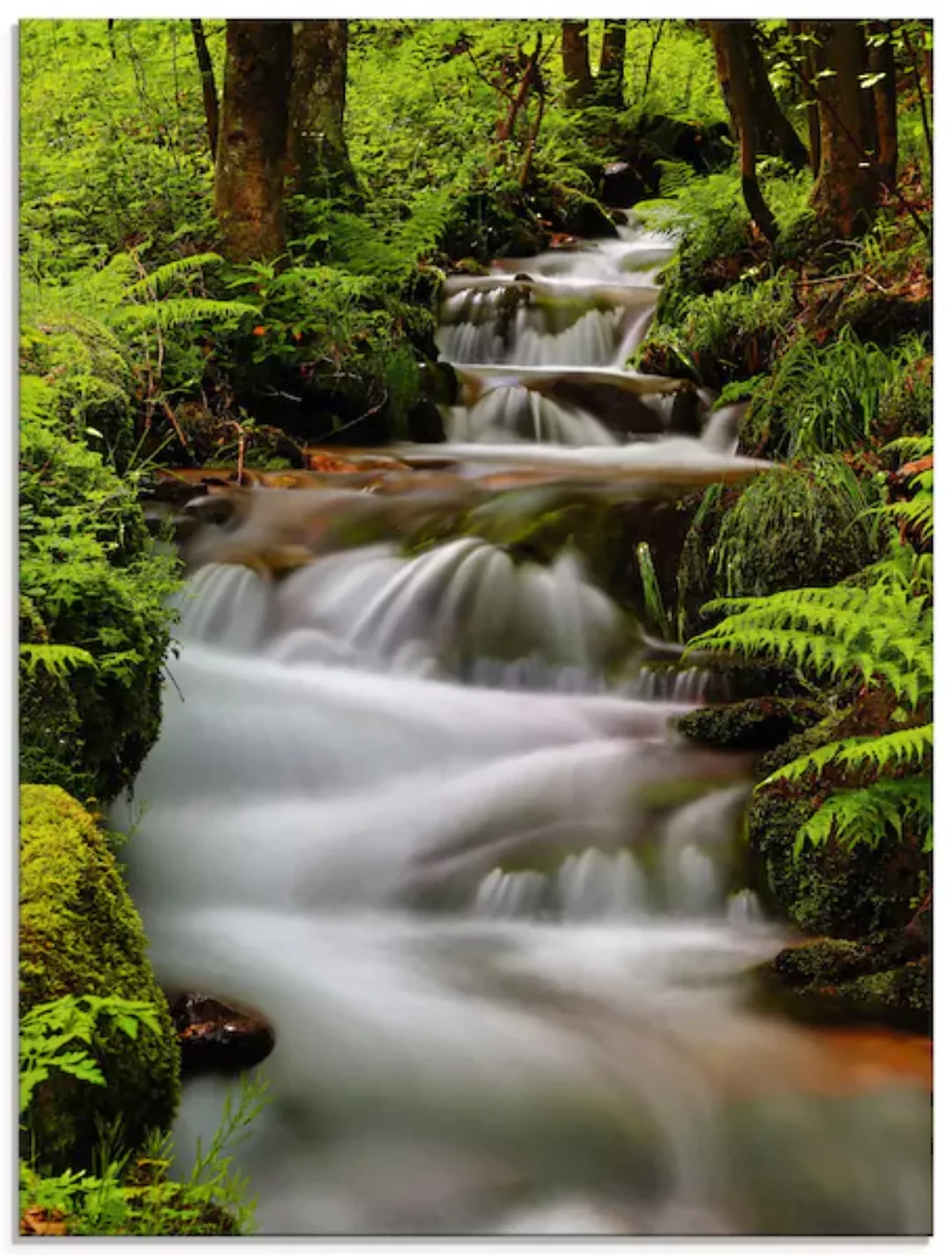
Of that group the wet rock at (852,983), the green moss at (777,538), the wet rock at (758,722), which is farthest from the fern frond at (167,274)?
the wet rock at (852,983)

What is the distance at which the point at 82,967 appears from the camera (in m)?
2.43

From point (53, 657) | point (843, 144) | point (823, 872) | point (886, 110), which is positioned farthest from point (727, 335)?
point (53, 657)

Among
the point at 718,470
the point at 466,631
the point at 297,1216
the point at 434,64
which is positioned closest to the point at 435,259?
the point at 434,64

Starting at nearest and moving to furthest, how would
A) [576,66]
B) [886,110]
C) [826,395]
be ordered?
[826,395]
[886,110]
[576,66]

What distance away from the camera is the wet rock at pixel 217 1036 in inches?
108

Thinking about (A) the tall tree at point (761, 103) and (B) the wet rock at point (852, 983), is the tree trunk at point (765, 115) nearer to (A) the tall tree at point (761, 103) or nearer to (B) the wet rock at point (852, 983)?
(A) the tall tree at point (761, 103)

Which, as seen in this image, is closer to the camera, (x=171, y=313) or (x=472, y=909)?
(x=472, y=909)

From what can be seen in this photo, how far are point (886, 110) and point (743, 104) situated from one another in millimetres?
959

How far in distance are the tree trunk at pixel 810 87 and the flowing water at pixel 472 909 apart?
1528mm

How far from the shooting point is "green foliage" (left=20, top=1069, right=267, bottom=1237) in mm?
2279

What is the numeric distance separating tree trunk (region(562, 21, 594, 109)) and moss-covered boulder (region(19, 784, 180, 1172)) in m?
3.17

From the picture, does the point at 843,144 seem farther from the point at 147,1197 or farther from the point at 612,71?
the point at 147,1197

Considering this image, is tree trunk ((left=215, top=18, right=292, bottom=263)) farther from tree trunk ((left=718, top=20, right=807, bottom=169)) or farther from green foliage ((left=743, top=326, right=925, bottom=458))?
green foliage ((left=743, top=326, right=925, bottom=458))
